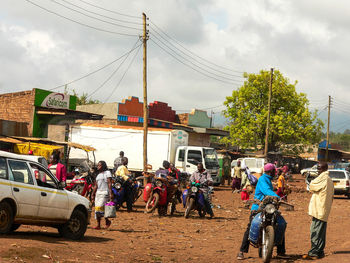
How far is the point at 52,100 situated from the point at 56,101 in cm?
52

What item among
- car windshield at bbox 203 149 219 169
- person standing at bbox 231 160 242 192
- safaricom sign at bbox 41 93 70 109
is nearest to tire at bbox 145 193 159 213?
person standing at bbox 231 160 242 192

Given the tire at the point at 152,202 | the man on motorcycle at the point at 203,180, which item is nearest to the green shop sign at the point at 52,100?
the tire at the point at 152,202

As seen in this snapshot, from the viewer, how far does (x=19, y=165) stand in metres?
9.25

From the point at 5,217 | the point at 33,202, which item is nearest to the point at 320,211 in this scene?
the point at 33,202

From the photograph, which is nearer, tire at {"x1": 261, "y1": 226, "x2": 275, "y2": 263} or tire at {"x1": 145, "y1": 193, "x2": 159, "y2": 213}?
tire at {"x1": 261, "y1": 226, "x2": 275, "y2": 263}

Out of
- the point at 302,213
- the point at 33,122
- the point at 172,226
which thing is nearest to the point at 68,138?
the point at 33,122

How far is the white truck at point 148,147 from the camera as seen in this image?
2845 cm

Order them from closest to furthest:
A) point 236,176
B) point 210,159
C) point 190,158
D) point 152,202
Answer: point 152,202 → point 236,176 → point 190,158 → point 210,159

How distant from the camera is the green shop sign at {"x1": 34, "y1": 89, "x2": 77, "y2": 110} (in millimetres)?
32156

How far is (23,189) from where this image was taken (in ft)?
29.9

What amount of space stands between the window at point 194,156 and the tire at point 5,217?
19.9 metres

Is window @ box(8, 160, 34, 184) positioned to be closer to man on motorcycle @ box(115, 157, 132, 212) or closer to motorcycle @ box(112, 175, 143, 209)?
motorcycle @ box(112, 175, 143, 209)

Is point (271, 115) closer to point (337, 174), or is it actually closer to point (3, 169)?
point (337, 174)

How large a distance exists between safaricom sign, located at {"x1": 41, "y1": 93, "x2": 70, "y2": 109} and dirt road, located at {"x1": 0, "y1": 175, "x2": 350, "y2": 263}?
57.4 ft
